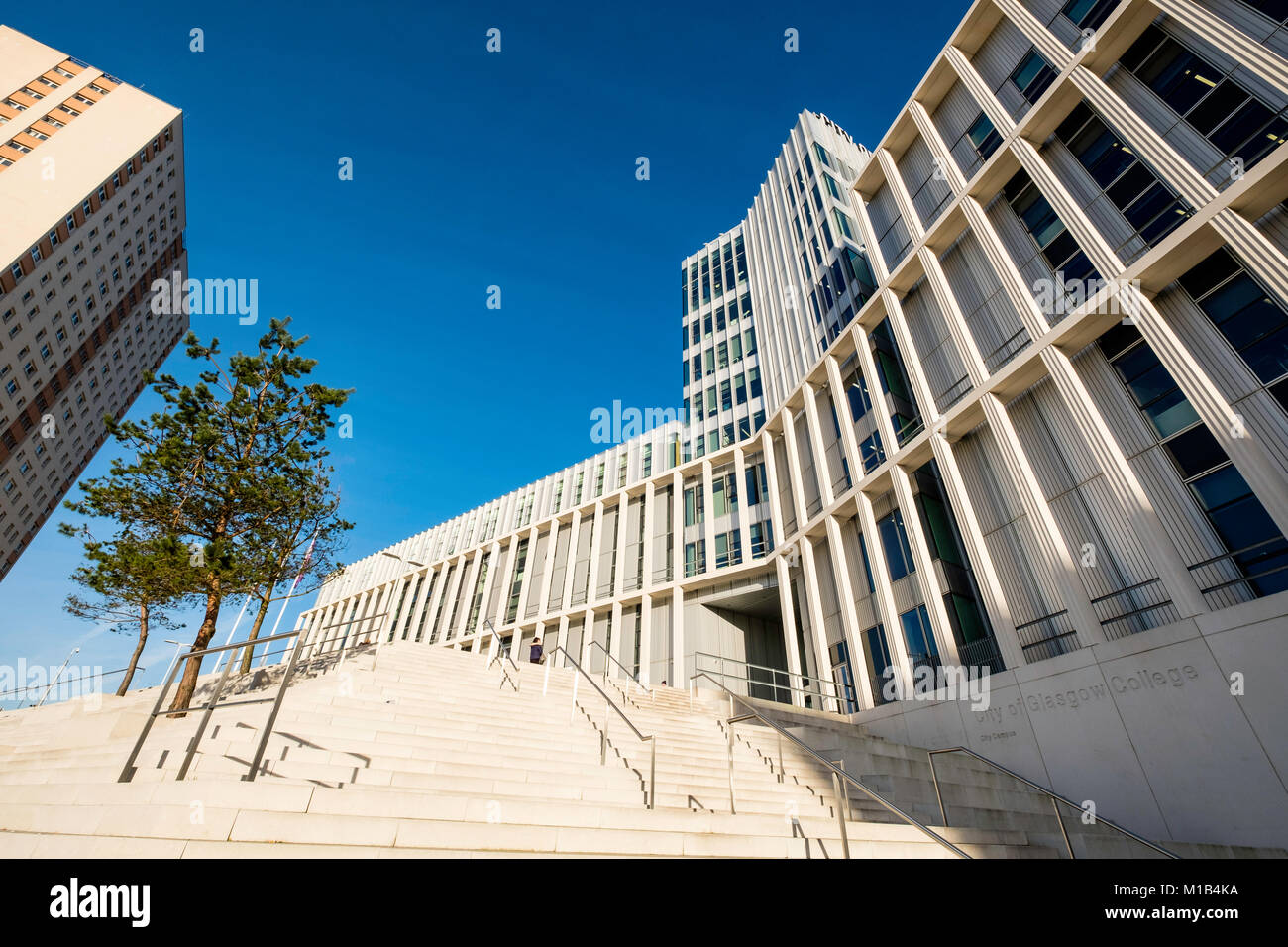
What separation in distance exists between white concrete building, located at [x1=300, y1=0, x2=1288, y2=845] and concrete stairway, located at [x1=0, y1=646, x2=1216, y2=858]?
2502 mm

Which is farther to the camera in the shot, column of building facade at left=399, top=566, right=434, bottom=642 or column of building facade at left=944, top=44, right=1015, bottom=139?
column of building facade at left=399, top=566, right=434, bottom=642

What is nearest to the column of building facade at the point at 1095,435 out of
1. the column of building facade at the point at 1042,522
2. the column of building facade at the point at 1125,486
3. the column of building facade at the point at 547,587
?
the column of building facade at the point at 1125,486

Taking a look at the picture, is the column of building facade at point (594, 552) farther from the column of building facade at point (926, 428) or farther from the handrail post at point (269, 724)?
the handrail post at point (269, 724)

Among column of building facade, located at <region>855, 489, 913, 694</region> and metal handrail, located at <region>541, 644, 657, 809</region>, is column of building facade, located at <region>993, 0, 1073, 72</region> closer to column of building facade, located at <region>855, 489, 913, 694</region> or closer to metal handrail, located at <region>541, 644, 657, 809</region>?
column of building facade, located at <region>855, 489, 913, 694</region>

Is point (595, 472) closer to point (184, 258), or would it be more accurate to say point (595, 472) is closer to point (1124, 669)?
point (1124, 669)

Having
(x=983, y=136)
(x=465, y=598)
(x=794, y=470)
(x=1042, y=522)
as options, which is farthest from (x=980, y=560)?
(x=465, y=598)

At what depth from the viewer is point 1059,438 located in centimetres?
1306

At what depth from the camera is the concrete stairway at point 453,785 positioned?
381 centimetres

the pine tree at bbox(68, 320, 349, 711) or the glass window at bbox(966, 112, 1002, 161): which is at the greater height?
the glass window at bbox(966, 112, 1002, 161)

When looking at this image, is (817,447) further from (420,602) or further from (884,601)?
(420,602)

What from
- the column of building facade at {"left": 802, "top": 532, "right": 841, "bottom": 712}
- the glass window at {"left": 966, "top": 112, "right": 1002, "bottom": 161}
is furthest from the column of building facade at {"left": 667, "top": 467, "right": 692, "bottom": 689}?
the glass window at {"left": 966, "top": 112, "right": 1002, "bottom": 161}

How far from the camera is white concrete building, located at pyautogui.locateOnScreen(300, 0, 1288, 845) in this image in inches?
370
